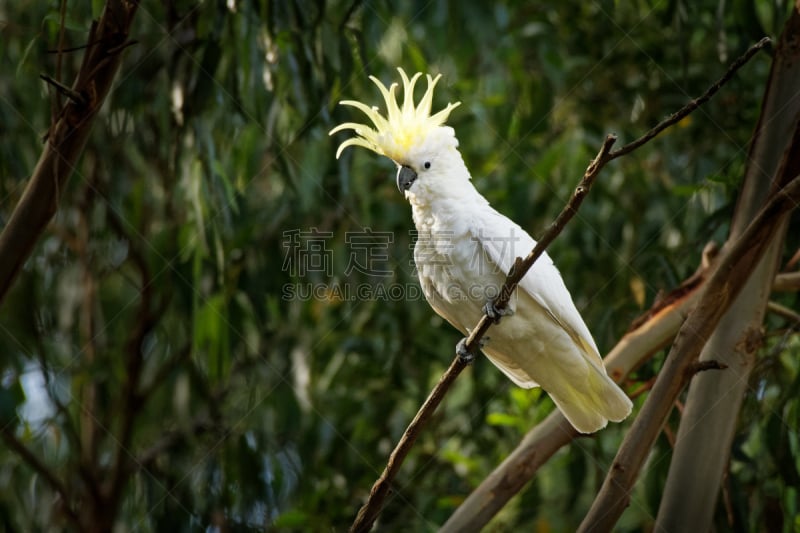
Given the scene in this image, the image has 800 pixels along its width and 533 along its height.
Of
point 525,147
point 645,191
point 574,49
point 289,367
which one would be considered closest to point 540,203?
point 525,147

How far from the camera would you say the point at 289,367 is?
11.4ft

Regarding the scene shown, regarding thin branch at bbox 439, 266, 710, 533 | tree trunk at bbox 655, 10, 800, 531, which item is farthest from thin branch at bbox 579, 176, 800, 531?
thin branch at bbox 439, 266, 710, 533

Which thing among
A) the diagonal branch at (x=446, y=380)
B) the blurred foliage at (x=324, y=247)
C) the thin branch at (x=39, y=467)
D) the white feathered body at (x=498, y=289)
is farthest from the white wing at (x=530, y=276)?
the thin branch at (x=39, y=467)

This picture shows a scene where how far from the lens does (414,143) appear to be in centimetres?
216

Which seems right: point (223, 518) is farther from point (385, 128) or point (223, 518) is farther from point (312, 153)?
point (385, 128)

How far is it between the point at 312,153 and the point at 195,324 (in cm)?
65

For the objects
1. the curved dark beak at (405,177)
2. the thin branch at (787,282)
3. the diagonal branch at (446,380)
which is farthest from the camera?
the thin branch at (787,282)

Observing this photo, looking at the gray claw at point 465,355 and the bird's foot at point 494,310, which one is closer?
the gray claw at point 465,355

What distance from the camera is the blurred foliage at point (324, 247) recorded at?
8.80ft

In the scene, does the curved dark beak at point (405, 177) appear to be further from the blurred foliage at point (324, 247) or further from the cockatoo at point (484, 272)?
the blurred foliage at point (324, 247)

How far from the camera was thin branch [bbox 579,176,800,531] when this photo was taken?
1.86 metres

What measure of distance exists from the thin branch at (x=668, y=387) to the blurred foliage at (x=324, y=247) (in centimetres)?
56

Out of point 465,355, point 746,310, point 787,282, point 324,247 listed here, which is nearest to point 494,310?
point 465,355

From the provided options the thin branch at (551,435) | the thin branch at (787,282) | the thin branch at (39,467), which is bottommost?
the thin branch at (39,467)
